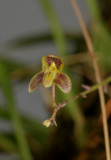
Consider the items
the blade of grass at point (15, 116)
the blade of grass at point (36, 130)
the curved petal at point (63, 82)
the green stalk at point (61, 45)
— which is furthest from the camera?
the blade of grass at point (36, 130)

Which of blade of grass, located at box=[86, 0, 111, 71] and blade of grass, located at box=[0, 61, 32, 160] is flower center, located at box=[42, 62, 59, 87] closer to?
blade of grass, located at box=[0, 61, 32, 160]

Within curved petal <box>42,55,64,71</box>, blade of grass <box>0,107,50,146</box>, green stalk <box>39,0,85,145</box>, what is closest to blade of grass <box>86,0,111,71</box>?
green stalk <box>39,0,85,145</box>

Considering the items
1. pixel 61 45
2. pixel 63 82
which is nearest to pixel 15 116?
pixel 61 45

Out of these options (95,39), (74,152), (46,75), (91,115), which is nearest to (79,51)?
(95,39)

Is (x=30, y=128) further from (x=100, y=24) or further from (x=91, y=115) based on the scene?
(x=100, y=24)

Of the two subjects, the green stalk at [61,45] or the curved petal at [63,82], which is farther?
the green stalk at [61,45]

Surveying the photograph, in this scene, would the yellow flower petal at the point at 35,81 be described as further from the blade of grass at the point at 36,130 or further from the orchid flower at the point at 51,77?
the blade of grass at the point at 36,130

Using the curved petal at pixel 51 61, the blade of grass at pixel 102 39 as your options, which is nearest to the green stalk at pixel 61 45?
the blade of grass at pixel 102 39

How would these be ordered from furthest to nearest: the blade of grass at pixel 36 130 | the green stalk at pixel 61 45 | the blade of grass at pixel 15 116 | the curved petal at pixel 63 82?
1. the blade of grass at pixel 36 130
2. the green stalk at pixel 61 45
3. the blade of grass at pixel 15 116
4. the curved petal at pixel 63 82
